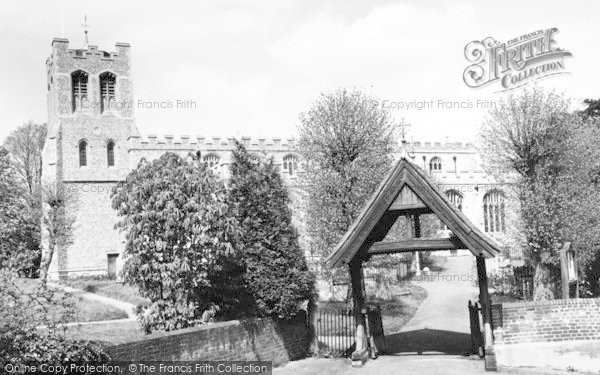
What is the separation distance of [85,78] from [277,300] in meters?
44.9

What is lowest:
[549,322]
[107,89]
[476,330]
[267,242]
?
[476,330]

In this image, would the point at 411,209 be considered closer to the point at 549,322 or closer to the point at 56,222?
the point at 549,322

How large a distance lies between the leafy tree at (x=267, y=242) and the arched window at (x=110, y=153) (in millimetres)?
40726

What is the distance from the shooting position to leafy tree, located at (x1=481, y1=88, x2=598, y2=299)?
23.6 meters

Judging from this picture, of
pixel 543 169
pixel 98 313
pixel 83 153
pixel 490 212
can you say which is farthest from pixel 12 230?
pixel 490 212

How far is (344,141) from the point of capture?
23016mm

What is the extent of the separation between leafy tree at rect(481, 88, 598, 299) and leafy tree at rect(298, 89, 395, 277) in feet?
16.4

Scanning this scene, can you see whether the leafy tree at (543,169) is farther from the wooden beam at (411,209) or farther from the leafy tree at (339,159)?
the wooden beam at (411,209)

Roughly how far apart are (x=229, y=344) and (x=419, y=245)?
436 cm

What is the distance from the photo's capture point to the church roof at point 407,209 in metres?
12.1

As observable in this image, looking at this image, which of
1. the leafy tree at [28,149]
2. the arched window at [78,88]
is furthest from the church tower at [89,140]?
the leafy tree at [28,149]

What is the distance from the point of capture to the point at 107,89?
178ft

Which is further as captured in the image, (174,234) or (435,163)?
(435,163)

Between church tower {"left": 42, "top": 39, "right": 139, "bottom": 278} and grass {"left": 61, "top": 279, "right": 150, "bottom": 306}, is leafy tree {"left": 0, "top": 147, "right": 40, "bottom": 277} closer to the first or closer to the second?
grass {"left": 61, "top": 279, "right": 150, "bottom": 306}
